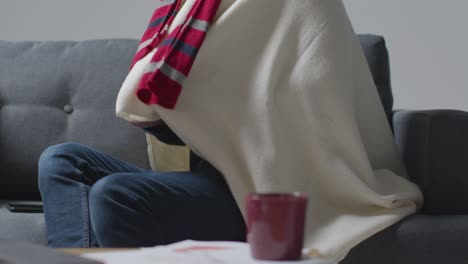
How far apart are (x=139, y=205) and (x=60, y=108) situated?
955 mm

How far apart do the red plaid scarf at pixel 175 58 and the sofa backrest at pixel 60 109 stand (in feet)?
2.29

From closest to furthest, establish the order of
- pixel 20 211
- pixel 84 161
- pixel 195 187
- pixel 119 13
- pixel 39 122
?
pixel 195 187, pixel 84 161, pixel 20 211, pixel 39 122, pixel 119 13

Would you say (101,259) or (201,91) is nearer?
(101,259)

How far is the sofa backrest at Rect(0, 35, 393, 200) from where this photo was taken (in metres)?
2.23

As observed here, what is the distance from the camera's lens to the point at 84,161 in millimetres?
1744

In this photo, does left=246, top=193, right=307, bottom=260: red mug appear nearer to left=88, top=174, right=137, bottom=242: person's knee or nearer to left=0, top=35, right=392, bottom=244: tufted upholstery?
left=88, top=174, right=137, bottom=242: person's knee

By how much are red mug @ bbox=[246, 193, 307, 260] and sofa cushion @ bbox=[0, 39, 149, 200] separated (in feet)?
4.79

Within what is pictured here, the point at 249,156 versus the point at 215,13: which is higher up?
the point at 215,13

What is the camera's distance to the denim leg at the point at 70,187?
1.62 m

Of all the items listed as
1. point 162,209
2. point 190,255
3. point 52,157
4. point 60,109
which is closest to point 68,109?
point 60,109

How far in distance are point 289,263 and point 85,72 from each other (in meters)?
1.65

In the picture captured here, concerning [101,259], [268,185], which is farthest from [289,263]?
[268,185]

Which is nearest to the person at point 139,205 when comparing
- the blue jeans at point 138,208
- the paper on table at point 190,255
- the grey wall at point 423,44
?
the blue jeans at point 138,208

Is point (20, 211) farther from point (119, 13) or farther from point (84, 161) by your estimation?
point (119, 13)
